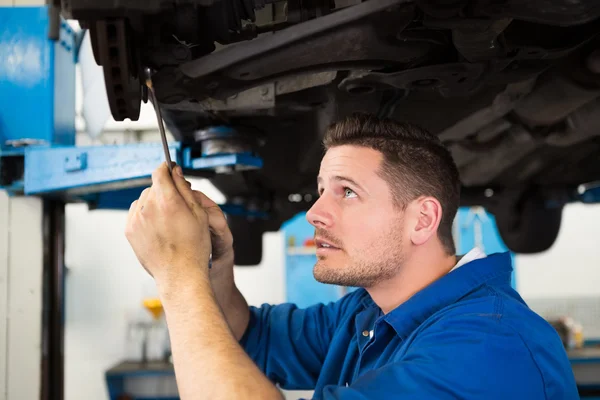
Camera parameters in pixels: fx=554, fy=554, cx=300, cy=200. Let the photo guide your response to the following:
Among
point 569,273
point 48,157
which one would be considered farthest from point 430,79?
point 569,273

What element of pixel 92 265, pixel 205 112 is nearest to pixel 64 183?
pixel 205 112

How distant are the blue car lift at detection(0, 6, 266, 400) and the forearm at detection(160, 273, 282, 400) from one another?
0.54m

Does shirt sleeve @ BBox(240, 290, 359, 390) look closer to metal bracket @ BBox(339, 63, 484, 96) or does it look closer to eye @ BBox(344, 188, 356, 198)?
eye @ BBox(344, 188, 356, 198)

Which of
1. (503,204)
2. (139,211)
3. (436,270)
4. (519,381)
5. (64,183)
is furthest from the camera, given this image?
(503,204)

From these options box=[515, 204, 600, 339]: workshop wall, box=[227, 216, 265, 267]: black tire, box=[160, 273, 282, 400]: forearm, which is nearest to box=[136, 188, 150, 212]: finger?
box=[160, 273, 282, 400]: forearm

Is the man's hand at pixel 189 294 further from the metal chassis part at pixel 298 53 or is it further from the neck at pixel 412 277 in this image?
the neck at pixel 412 277

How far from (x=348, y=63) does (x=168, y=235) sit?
416 millimetres

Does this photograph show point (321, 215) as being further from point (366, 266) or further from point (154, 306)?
point (154, 306)

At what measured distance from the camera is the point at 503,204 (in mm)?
2340

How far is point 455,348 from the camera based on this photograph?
0.66 m

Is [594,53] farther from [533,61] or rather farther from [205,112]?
[205,112]

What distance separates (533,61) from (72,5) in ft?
A: 2.57

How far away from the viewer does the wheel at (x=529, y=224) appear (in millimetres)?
2273

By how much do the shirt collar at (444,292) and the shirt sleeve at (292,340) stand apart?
26 cm
